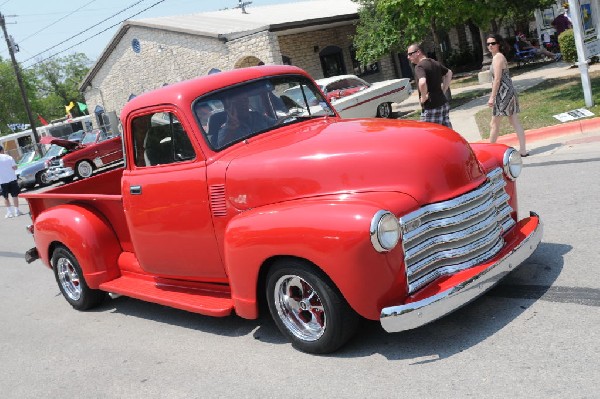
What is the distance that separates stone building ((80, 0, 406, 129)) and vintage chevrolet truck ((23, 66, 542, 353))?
2090 centimetres

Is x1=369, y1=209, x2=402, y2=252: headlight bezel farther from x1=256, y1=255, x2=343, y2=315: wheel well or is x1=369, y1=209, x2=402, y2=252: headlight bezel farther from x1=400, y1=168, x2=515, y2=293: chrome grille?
x1=256, y1=255, x2=343, y2=315: wheel well

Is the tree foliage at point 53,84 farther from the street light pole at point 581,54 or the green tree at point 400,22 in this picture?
the street light pole at point 581,54

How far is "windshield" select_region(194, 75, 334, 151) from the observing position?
5191 mm

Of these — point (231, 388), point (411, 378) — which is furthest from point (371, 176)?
point (231, 388)

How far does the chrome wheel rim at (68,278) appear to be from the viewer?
22.3ft

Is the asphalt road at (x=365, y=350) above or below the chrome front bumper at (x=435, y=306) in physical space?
below

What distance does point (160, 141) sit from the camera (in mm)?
5477

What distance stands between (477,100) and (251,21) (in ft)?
53.2

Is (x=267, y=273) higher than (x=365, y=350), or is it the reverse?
(x=267, y=273)

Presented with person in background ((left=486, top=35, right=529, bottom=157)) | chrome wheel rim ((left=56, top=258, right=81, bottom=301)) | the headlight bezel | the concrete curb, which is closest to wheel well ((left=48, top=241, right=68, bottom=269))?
chrome wheel rim ((left=56, top=258, right=81, bottom=301))

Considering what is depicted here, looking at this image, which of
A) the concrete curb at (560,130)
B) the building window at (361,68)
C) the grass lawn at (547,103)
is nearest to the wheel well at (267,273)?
the concrete curb at (560,130)

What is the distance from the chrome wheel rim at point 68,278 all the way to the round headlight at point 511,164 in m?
4.25

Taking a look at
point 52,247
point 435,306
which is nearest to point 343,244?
point 435,306

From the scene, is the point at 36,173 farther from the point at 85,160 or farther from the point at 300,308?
the point at 300,308
